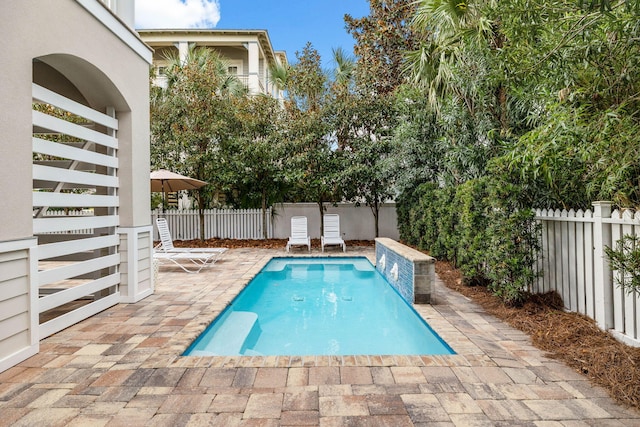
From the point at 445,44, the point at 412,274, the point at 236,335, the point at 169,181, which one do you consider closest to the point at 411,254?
the point at 412,274

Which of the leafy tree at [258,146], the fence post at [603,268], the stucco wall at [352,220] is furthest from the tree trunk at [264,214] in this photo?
the fence post at [603,268]

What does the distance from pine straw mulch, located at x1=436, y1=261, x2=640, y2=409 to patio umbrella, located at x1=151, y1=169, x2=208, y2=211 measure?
23.4 feet

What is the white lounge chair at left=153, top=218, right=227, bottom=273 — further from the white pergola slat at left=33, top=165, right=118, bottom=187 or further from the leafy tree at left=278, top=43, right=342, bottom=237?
the leafy tree at left=278, top=43, right=342, bottom=237

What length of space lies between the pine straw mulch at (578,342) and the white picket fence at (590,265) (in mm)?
131

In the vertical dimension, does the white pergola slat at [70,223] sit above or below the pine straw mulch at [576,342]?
above

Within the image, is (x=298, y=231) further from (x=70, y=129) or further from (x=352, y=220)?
(x=70, y=129)

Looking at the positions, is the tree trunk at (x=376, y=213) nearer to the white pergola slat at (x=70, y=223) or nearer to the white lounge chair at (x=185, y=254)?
the white lounge chair at (x=185, y=254)

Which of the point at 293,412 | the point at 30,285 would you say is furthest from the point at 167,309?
the point at 293,412

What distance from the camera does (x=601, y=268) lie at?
11.6 ft

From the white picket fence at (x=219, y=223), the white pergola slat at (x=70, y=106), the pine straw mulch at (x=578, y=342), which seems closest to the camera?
the pine straw mulch at (x=578, y=342)

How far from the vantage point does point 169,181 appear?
9.78 m

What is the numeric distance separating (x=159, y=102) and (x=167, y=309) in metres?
9.88

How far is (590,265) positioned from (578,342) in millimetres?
802

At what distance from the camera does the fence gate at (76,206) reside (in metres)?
3.84
